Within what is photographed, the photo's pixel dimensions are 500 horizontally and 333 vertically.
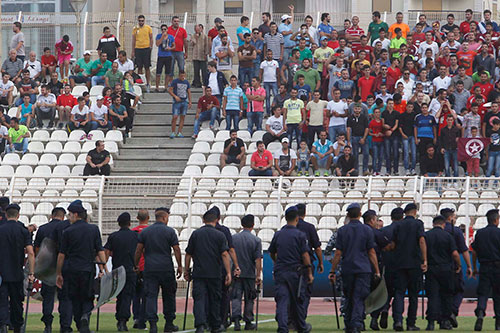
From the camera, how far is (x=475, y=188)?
69.5ft

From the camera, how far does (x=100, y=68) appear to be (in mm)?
30312

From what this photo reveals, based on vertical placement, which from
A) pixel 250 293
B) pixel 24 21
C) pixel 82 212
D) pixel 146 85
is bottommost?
pixel 250 293

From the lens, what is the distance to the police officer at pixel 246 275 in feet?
55.0

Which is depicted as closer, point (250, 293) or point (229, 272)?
point (229, 272)

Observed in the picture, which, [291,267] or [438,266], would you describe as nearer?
[291,267]

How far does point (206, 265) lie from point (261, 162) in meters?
9.63

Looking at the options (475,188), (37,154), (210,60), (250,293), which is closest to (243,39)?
(210,60)

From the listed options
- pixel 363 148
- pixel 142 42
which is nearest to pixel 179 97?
pixel 142 42

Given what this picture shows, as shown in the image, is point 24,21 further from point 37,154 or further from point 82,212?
point 82,212

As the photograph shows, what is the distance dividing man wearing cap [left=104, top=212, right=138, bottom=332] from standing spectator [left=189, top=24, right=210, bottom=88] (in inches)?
547

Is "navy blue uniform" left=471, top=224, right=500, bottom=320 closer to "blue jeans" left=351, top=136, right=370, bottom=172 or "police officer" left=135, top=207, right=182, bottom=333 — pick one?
"police officer" left=135, top=207, right=182, bottom=333

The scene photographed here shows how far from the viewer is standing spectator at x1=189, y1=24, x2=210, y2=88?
30.1 m

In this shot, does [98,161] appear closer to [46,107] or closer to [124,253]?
[46,107]

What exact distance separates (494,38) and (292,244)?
625 inches
